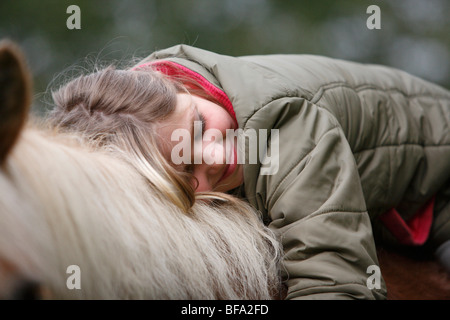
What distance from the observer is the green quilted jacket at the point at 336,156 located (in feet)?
3.35

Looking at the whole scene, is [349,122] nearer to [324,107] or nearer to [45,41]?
[324,107]

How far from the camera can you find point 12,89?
576 millimetres

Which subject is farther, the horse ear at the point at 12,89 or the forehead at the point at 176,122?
the forehead at the point at 176,122

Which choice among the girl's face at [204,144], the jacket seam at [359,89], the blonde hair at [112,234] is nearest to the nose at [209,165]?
the girl's face at [204,144]

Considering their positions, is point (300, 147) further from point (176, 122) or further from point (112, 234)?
point (112, 234)

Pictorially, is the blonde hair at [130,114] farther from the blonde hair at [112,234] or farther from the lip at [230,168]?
the lip at [230,168]

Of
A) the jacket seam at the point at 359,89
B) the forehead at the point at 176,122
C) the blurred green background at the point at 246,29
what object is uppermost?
the blurred green background at the point at 246,29

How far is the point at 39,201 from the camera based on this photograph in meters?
0.65

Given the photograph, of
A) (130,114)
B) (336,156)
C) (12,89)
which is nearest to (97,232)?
(12,89)

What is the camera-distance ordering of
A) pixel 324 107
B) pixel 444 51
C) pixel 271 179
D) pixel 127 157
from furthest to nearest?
pixel 444 51, pixel 324 107, pixel 271 179, pixel 127 157

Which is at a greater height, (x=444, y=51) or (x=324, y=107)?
(x=444, y=51)

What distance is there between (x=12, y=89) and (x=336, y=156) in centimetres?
83
